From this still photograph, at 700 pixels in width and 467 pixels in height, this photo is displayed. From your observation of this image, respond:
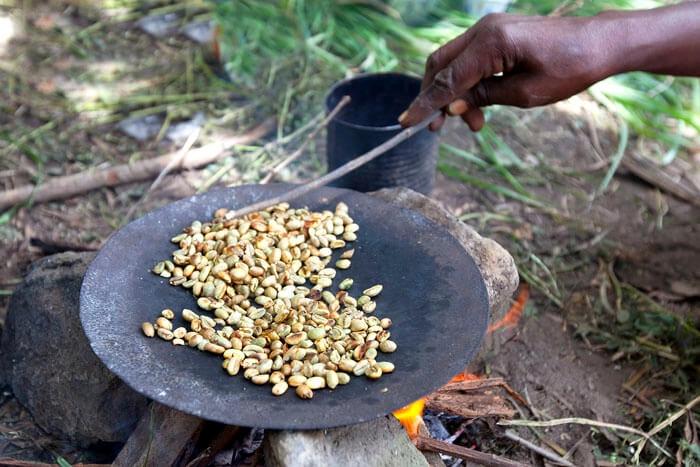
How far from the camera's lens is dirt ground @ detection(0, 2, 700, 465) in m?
2.51

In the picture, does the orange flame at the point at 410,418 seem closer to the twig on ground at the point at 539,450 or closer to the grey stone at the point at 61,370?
the twig on ground at the point at 539,450

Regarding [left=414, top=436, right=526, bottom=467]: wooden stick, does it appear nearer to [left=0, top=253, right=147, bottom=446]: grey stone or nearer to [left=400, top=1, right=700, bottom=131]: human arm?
[left=0, top=253, right=147, bottom=446]: grey stone

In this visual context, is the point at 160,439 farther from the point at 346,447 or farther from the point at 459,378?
the point at 459,378

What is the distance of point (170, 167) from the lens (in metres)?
→ 3.37

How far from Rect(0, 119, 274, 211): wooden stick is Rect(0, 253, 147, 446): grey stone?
1021mm

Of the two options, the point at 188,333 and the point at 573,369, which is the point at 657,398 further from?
the point at 188,333

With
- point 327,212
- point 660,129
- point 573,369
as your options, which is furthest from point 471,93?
point 660,129

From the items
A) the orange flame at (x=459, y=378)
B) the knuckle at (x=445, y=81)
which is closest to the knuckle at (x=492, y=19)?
the knuckle at (x=445, y=81)

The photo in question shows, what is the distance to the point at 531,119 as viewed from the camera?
4004 millimetres

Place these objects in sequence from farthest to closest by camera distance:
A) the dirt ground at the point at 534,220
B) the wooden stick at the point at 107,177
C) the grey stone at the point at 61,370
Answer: the wooden stick at the point at 107,177 → the dirt ground at the point at 534,220 → the grey stone at the point at 61,370

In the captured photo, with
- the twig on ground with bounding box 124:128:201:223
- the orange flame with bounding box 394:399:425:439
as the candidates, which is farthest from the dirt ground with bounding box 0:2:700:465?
the orange flame with bounding box 394:399:425:439

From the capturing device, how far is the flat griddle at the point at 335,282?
5.18ft

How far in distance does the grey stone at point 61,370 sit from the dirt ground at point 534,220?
A: 0.12 meters

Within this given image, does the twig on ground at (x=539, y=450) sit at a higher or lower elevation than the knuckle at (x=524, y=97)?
lower
